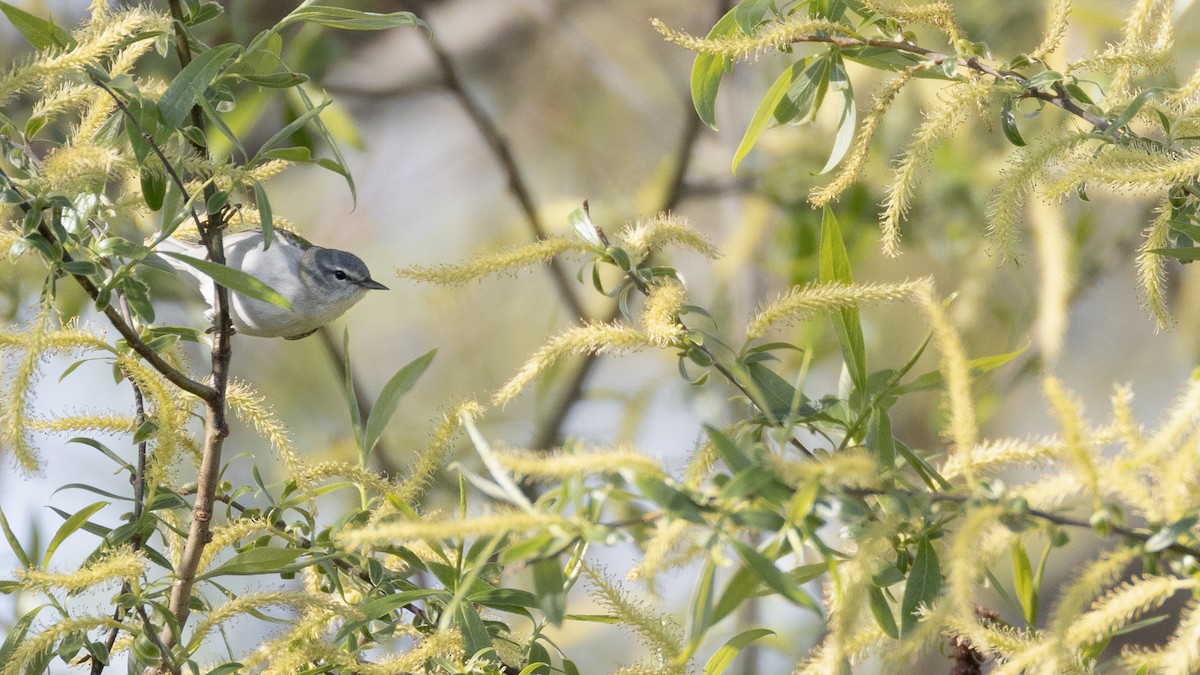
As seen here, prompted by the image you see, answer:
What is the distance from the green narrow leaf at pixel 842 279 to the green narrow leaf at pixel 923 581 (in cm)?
20

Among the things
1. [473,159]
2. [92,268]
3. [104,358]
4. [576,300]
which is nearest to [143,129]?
[92,268]

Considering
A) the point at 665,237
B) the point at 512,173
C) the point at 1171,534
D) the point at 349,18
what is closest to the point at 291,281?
the point at 512,173

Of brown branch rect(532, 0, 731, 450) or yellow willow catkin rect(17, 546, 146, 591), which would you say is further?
brown branch rect(532, 0, 731, 450)

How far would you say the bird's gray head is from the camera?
82.1 inches

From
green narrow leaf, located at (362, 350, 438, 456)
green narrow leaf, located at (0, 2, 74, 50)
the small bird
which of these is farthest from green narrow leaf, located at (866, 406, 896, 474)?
the small bird

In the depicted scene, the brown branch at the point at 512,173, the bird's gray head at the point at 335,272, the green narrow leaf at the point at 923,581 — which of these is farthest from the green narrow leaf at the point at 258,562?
the brown branch at the point at 512,173

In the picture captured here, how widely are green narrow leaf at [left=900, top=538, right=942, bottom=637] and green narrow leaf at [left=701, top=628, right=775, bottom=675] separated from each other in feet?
0.44

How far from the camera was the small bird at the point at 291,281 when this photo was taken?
1.73 meters

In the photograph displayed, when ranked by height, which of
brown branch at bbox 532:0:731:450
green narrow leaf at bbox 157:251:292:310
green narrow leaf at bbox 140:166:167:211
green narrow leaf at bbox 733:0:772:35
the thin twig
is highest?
green narrow leaf at bbox 733:0:772:35

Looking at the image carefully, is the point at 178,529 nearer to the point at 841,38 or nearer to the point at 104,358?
the point at 104,358

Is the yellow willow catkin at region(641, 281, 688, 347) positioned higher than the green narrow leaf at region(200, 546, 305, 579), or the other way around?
the yellow willow catkin at region(641, 281, 688, 347)

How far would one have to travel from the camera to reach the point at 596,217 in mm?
3090

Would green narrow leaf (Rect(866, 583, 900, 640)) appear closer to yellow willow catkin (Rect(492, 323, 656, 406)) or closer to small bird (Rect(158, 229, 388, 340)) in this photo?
yellow willow catkin (Rect(492, 323, 656, 406))

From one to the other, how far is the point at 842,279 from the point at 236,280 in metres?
0.52
